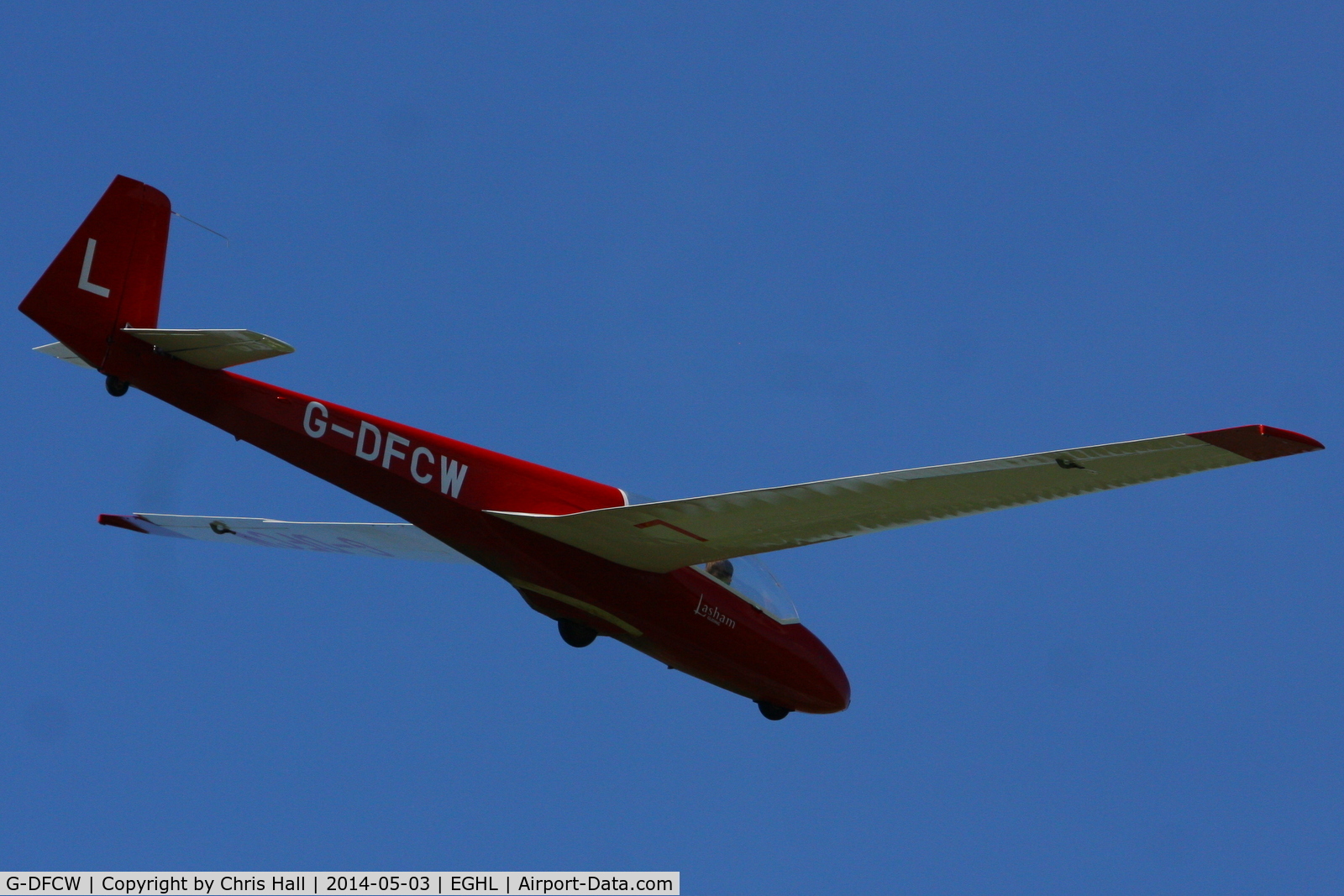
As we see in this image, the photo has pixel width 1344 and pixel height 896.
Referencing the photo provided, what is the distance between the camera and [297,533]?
19.0m

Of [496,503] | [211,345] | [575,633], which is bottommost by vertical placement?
[575,633]

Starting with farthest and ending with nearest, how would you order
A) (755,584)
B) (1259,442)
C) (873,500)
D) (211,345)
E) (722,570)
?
(755,584) < (722,570) < (211,345) < (873,500) < (1259,442)

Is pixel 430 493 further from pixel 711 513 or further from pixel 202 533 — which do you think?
pixel 202 533

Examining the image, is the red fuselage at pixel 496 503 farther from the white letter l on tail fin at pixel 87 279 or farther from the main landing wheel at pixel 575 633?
the white letter l on tail fin at pixel 87 279

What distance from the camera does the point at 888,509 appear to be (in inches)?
541

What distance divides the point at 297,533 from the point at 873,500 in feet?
30.3

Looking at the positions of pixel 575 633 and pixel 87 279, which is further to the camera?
pixel 575 633

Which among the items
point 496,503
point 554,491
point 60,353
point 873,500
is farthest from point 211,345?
point 873,500

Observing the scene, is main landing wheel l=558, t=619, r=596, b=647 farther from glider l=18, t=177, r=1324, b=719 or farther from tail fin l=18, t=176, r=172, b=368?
tail fin l=18, t=176, r=172, b=368

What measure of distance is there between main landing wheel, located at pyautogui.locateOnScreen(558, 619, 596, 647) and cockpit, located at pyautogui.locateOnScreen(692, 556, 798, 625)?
1596 millimetres

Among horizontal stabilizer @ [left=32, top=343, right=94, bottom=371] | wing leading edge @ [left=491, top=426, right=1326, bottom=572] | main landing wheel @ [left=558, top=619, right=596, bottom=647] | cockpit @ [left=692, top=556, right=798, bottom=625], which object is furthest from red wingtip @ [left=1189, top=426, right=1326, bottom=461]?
horizontal stabilizer @ [left=32, top=343, right=94, bottom=371]

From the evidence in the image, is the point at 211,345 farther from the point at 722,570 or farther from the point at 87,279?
the point at 722,570

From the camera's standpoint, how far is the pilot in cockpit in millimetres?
16938

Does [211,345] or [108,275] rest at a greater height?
[108,275]
